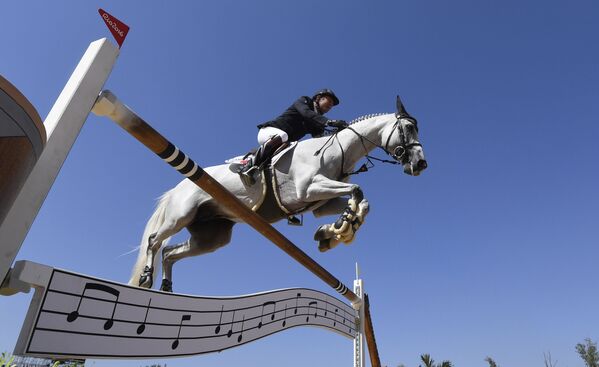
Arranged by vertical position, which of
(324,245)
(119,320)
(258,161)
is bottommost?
(119,320)

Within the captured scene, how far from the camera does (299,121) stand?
3186mm

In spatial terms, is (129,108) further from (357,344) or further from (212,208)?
(357,344)

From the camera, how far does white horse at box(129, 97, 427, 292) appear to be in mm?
2672

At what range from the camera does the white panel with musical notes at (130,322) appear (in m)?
1.24

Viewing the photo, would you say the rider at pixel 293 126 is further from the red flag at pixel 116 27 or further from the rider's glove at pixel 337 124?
the red flag at pixel 116 27

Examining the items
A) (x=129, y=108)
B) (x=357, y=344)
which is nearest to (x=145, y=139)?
(x=129, y=108)

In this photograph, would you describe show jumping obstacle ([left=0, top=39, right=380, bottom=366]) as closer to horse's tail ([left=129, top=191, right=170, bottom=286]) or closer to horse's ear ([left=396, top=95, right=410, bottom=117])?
horse's tail ([left=129, top=191, right=170, bottom=286])

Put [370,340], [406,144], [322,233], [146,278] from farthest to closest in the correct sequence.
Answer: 1. [370,340]
2. [406,144]
3. [146,278]
4. [322,233]

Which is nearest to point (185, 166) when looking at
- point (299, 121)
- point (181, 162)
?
point (181, 162)

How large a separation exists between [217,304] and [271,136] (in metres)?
1.31

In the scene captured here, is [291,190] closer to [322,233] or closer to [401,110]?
[322,233]

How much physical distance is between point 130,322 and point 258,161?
1461 millimetres

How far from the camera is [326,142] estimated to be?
2.88m

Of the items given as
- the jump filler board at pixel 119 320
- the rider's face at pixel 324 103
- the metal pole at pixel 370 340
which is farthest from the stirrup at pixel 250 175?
the metal pole at pixel 370 340
